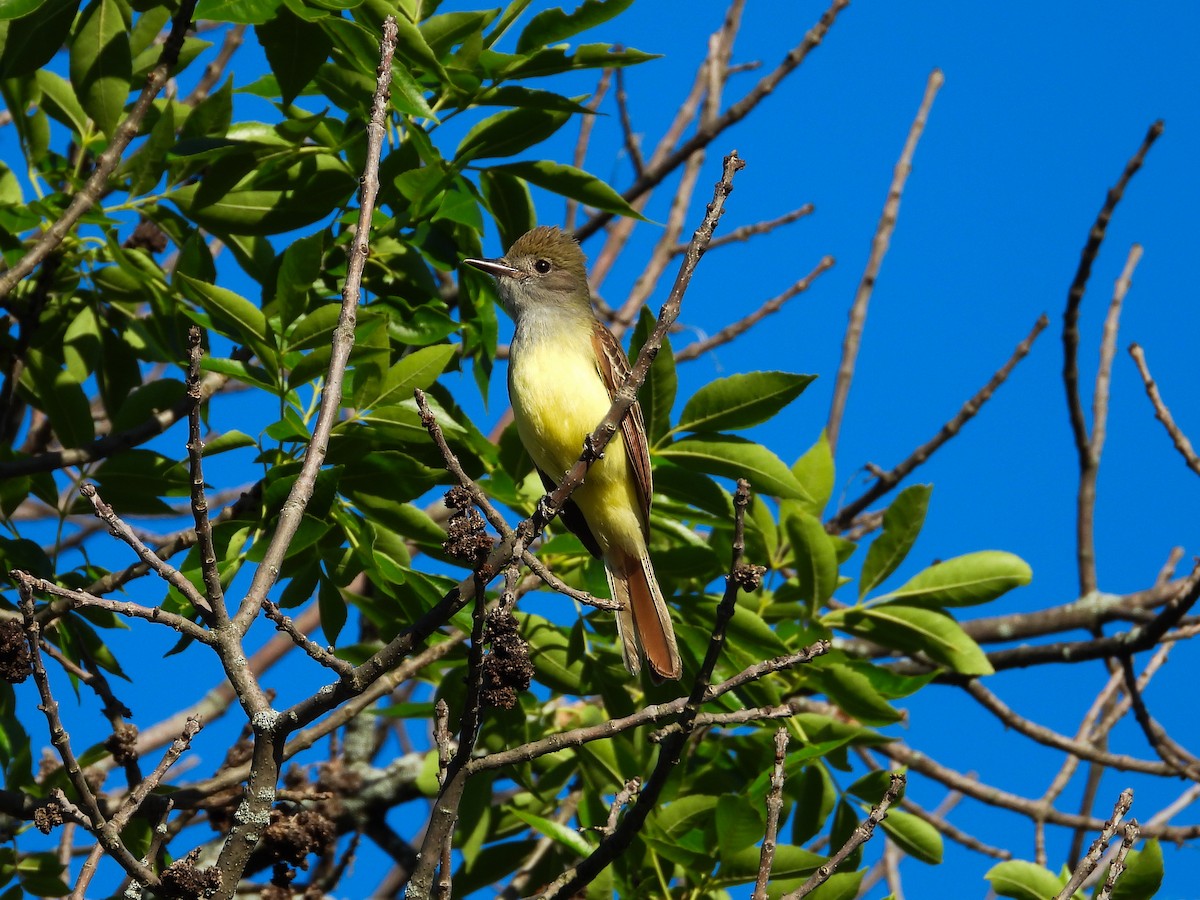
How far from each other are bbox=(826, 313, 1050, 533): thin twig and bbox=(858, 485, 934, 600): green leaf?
1698 mm

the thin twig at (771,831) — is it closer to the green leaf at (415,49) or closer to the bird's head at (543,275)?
the green leaf at (415,49)

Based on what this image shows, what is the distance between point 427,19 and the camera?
4.82 m

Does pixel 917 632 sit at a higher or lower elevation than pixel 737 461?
lower

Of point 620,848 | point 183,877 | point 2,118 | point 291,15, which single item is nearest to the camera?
point 183,877

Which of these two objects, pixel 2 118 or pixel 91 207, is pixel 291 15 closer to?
pixel 91 207

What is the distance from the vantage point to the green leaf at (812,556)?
15.5ft

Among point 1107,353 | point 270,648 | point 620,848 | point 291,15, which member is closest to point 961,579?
point 620,848

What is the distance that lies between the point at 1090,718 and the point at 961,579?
2.29 metres

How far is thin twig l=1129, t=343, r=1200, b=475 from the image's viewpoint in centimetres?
533

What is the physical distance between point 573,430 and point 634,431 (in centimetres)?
57

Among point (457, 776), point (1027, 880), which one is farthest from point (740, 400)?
point (457, 776)

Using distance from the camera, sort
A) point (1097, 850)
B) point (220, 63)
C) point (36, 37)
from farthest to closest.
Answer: point (220, 63) → point (36, 37) → point (1097, 850)

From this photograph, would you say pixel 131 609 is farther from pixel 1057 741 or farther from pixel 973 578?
pixel 1057 741

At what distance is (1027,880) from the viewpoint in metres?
4.16
